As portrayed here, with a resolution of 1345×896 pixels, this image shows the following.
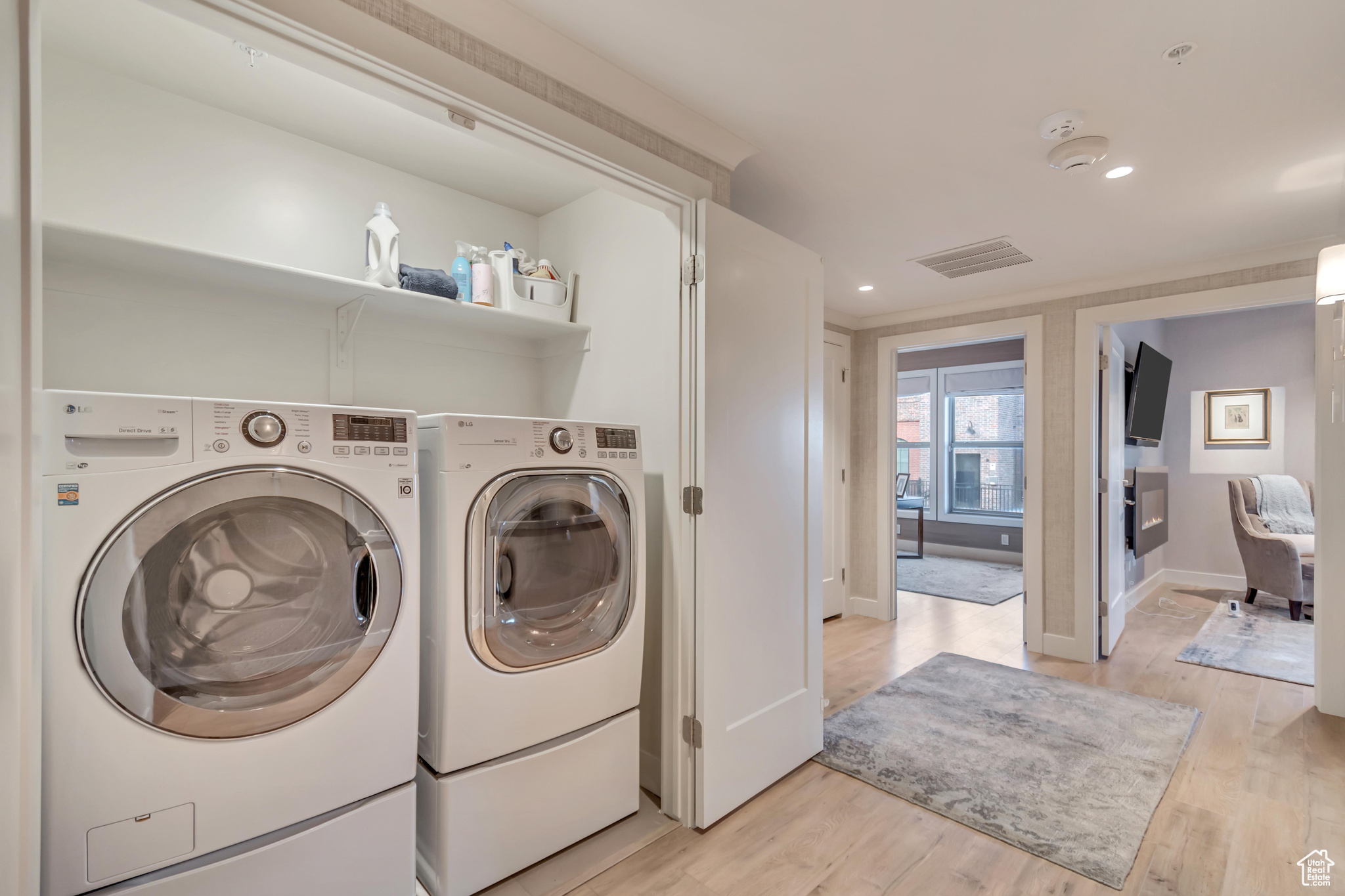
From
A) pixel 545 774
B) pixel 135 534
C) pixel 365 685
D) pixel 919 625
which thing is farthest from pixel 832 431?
pixel 135 534

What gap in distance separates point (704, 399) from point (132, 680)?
1478 millimetres

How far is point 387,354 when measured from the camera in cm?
220

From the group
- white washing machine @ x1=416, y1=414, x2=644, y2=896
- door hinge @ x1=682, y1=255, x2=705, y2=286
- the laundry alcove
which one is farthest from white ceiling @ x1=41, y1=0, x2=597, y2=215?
white washing machine @ x1=416, y1=414, x2=644, y2=896

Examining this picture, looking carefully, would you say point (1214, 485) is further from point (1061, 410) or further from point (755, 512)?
point (755, 512)

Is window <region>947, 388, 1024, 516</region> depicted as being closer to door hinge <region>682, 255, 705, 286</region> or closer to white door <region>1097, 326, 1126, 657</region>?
white door <region>1097, 326, 1126, 657</region>

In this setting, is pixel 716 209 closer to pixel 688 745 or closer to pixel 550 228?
pixel 550 228

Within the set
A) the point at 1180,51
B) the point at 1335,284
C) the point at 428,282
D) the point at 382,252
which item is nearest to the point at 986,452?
the point at 1335,284

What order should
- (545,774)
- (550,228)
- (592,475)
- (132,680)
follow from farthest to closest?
(550,228) < (592,475) < (545,774) < (132,680)

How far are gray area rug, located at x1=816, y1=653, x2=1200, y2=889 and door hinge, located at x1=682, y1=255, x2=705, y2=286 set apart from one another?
1872mm

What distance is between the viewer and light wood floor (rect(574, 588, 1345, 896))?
169cm

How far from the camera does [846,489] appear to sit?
4.54 metres

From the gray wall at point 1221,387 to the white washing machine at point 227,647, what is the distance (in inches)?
257

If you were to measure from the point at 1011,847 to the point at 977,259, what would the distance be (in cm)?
267

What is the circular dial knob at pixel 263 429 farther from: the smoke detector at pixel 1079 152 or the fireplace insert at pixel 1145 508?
the fireplace insert at pixel 1145 508
